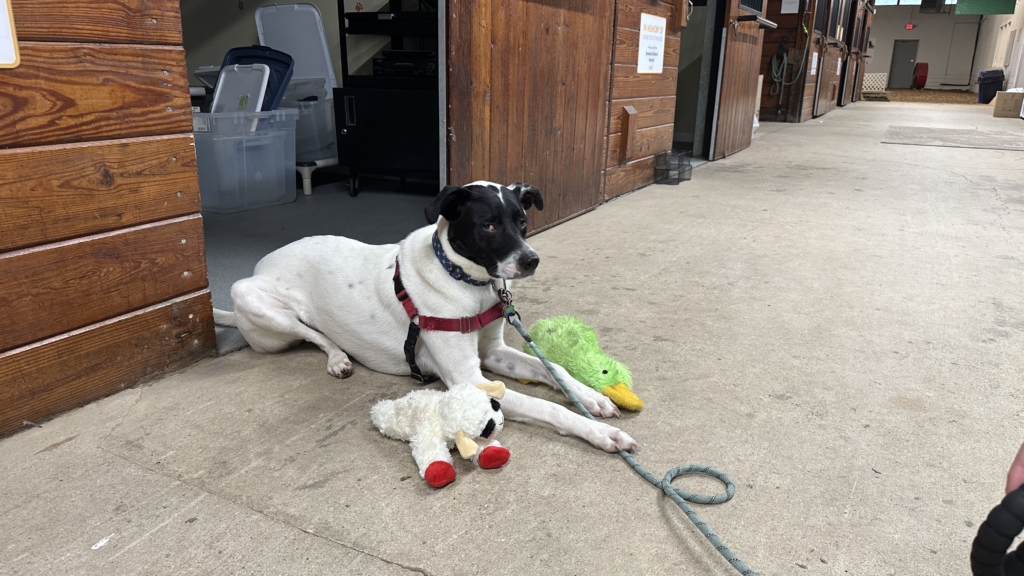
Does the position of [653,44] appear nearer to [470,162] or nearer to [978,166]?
[470,162]

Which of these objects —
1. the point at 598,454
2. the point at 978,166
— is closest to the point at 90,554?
the point at 598,454

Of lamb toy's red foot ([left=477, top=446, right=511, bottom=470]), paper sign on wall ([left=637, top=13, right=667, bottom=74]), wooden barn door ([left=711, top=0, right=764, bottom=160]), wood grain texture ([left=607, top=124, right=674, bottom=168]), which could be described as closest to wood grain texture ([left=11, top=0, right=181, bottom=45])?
lamb toy's red foot ([left=477, top=446, right=511, bottom=470])

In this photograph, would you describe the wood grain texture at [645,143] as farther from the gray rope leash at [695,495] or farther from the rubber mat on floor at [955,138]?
the rubber mat on floor at [955,138]

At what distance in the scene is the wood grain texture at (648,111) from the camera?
191 inches

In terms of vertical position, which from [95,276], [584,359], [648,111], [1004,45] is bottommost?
[584,359]

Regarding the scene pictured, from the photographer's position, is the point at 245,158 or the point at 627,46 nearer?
the point at 245,158

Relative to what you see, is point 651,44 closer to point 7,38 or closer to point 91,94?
point 91,94

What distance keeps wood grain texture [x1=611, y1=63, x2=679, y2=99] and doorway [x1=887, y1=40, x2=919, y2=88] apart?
30886 millimetres

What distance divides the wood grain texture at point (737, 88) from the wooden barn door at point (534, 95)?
2.94 metres

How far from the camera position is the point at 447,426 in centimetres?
161

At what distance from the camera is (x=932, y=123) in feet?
40.1

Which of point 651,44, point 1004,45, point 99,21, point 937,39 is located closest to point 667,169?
point 651,44

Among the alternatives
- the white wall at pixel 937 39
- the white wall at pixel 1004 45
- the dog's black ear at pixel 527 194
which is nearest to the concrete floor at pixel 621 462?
the dog's black ear at pixel 527 194

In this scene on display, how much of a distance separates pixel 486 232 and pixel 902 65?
1413 inches
